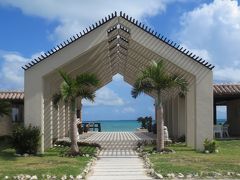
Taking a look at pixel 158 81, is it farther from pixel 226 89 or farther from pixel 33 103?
pixel 226 89

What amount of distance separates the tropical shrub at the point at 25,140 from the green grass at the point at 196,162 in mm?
4581

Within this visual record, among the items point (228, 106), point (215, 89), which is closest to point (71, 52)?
point (215, 89)

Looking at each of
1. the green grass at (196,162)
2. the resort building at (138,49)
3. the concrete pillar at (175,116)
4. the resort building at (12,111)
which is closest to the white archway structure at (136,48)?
the resort building at (138,49)

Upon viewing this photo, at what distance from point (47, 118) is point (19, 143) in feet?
13.7

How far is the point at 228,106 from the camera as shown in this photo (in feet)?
118

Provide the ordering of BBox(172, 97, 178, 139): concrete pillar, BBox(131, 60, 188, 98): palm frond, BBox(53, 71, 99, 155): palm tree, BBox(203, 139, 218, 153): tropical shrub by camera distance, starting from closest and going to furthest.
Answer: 1. BBox(53, 71, 99, 155): palm tree
2. BBox(131, 60, 188, 98): palm frond
3. BBox(203, 139, 218, 153): tropical shrub
4. BBox(172, 97, 178, 139): concrete pillar

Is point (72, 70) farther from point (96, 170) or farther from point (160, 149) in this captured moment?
point (96, 170)

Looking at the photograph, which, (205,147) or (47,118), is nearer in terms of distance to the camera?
(205,147)

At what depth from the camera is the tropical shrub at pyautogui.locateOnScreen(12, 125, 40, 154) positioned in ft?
65.5

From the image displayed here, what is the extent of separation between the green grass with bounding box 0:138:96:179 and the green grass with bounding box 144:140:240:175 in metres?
2.49

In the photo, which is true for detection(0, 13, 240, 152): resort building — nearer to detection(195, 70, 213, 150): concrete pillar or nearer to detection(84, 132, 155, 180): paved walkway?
detection(195, 70, 213, 150): concrete pillar

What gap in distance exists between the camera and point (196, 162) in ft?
55.9

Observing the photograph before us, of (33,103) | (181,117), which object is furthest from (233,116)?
(33,103)

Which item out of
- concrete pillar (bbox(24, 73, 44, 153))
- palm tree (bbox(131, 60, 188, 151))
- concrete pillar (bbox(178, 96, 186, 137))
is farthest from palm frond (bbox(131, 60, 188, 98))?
concrete pillar (bbox(178, 96, 186, 137))
